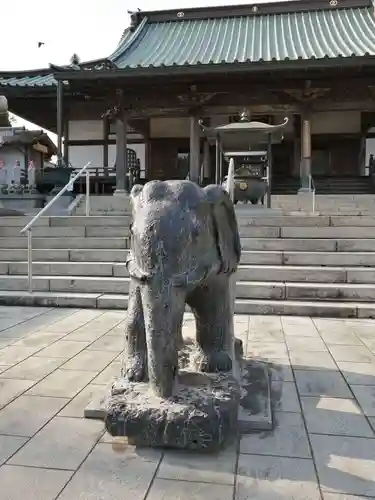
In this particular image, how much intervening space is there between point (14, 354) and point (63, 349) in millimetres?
379

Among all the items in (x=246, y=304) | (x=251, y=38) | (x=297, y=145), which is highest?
(x=251, y=38)

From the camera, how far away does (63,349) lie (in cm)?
Result: 357

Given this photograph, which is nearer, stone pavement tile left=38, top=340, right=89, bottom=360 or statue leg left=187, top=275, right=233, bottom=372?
statue leg left=187, top=275, right=233, bottom=372

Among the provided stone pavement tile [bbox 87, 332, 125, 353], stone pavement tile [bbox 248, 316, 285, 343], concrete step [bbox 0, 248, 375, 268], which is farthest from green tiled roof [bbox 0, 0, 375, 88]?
stone pavement tile [bbox 87, 332, 125, 353]

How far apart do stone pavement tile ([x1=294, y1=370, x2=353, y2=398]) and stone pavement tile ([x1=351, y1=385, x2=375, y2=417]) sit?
5 cm

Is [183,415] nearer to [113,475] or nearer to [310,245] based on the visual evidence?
[113,475]

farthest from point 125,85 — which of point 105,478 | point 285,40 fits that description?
point 105,478

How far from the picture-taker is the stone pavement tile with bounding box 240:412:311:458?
1987mm

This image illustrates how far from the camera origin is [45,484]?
1736 mm

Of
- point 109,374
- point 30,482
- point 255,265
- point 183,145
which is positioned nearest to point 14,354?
point 109,374

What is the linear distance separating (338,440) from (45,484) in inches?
53.7

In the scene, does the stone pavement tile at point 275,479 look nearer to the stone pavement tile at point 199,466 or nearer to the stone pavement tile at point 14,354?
the stone pavement tile at point 199,466

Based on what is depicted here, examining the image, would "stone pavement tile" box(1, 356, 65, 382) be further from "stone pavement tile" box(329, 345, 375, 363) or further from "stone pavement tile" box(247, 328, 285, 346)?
"stone pavement tile" box(329, 345, 375, 363)

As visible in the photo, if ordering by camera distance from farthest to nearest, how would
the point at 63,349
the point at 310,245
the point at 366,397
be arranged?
the point at 310,245 → the point at 63,349 → the point at 366,397
